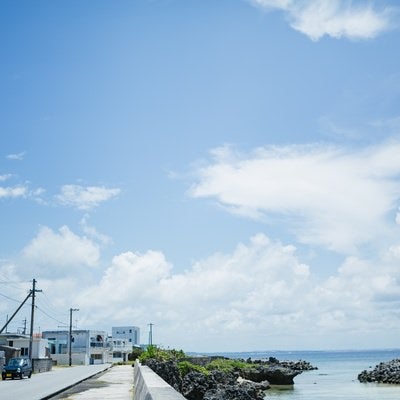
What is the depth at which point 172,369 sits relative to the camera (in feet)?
106

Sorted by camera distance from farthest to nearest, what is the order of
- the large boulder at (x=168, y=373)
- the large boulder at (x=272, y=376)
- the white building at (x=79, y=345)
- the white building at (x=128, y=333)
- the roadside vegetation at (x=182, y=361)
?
the white building at (x=128, y=333) < the white building at (x=79, y=345) < the large boulder at (x=272, y=376) < the roadside vegetation at (x=182, y=361) < the large boulder at (x=168, y=373)

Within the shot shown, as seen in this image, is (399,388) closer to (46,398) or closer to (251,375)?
(251,375)

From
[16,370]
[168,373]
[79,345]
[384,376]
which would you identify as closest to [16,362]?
[16,370]

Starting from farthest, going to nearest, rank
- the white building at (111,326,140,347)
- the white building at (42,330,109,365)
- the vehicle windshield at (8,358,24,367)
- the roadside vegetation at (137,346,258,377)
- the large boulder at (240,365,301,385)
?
the white building at (111,326,140,347), the white building at (42,330,109,365), the large boulder at (240,365,301,385), the roadside vegetation at (137,346,258,377), the vehicle windshield at (8,358,24,367)

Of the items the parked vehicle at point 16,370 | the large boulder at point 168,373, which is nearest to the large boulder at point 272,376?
the parked vehicle at point 16,370

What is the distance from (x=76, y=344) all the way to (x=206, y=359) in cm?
3636

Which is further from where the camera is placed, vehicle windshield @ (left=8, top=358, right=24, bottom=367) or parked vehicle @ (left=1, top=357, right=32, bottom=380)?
vehicle windshield @ (left=8, top=358, right=24, bottom=367)

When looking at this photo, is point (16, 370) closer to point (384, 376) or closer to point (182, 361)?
point (182, 361)

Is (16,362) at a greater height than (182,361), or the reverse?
(16,362)

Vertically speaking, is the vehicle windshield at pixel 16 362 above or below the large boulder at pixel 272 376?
above

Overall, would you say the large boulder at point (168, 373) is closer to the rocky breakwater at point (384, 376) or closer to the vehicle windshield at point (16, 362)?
the vehicle windshield at point (16, 362)

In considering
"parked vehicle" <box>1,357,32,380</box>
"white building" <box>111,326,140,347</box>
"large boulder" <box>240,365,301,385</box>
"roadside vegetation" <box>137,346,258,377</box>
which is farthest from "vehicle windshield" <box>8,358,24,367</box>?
"white building" <box>111,326,140,347</box>

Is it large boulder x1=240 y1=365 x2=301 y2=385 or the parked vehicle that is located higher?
the parked vehicle

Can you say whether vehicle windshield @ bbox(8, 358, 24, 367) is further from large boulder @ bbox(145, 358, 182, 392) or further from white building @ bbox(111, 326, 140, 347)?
white building @ bbox(111, 326, 140, 347)
